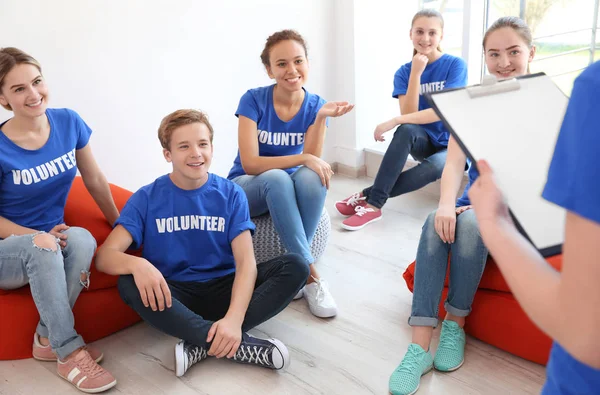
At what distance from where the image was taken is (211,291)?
2.05 meters

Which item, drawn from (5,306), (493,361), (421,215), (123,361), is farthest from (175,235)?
(421,215)

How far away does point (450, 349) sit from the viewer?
192 centimetres

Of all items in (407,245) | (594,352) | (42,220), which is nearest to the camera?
(594,352)

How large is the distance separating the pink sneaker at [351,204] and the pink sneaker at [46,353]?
4.72 feet

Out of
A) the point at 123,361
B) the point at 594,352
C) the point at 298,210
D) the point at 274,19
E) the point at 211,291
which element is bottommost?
the point at 123,361

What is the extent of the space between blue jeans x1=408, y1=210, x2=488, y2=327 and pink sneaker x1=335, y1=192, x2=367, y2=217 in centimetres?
114

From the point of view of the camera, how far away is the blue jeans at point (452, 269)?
75.1 inches

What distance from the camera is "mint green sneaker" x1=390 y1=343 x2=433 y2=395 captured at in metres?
1.79

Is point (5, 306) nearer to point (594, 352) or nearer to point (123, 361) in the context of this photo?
point (123, 361)

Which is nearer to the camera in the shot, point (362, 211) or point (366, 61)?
point (362, 211)

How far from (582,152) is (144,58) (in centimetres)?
247

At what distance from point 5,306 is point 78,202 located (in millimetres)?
518

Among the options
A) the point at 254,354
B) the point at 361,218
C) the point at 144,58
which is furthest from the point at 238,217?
the point at 144,58

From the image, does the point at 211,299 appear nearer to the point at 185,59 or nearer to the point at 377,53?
the point at 185,59
